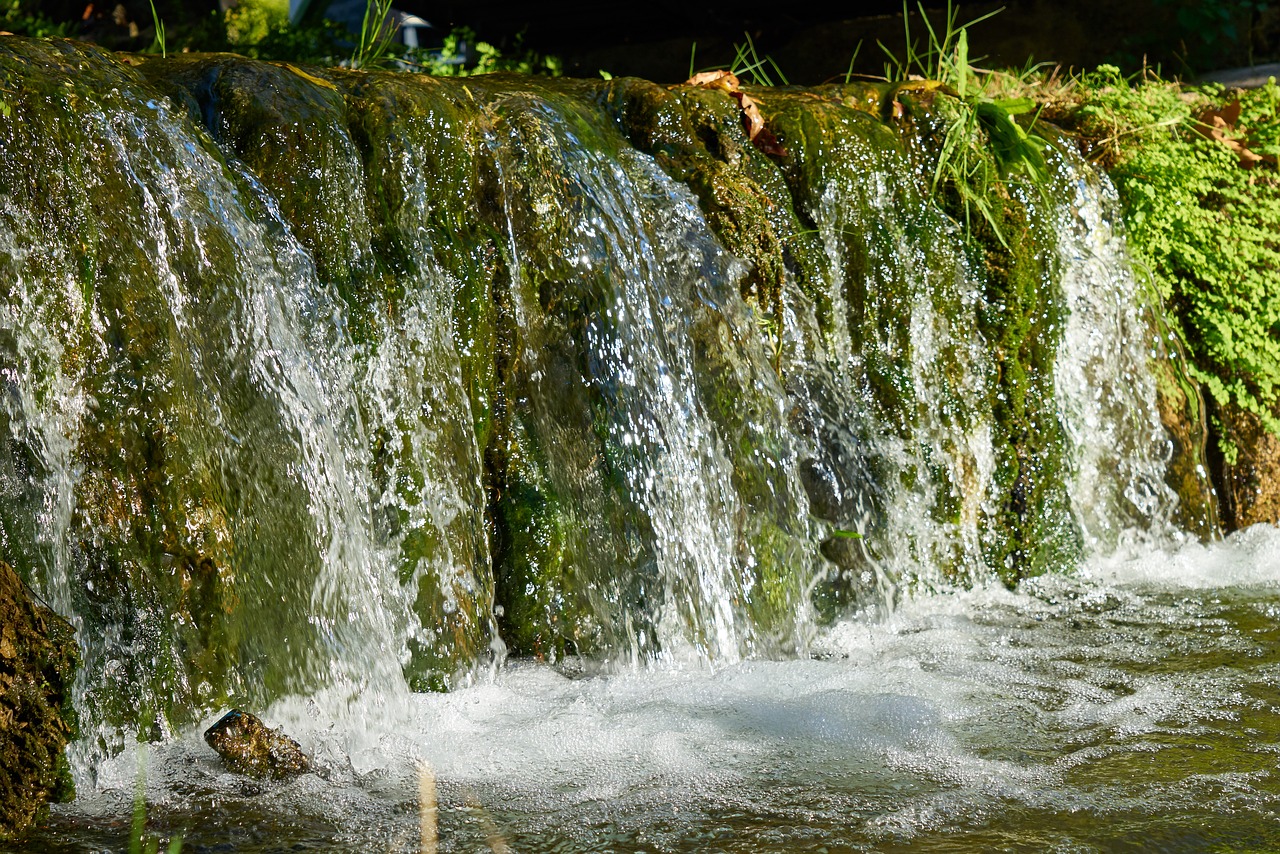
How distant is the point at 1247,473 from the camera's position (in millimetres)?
5219

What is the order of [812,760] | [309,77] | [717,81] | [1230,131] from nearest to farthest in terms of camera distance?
[812,760] < [309,77] < [717,81] < [1230,131]

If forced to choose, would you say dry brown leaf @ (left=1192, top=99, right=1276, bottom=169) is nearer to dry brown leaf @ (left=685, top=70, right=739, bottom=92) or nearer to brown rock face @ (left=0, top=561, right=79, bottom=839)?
dry brown leaf @ (left=685, top=70, right=739, bottom=92)

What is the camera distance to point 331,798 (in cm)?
241

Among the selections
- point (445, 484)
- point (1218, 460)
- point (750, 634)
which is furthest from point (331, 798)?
point (1218, 460)

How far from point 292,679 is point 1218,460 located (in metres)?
3.99

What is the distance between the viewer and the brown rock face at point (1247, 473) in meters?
5.20

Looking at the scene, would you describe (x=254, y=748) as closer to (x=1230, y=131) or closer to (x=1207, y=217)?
(x=1207, y=217)

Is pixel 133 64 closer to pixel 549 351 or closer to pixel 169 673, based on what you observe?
pixel 549 351

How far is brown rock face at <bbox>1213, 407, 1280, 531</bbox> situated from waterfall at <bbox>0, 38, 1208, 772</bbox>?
42 cm

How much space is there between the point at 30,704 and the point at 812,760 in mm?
1528

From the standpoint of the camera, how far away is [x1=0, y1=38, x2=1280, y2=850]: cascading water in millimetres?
2598

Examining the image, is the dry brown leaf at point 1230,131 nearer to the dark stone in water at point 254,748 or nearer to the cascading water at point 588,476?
the cascading water at point 588,476

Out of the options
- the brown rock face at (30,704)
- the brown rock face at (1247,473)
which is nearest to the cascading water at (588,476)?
the brown rock face at (30,704)

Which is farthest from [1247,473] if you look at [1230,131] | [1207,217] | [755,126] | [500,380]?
[500,380]
